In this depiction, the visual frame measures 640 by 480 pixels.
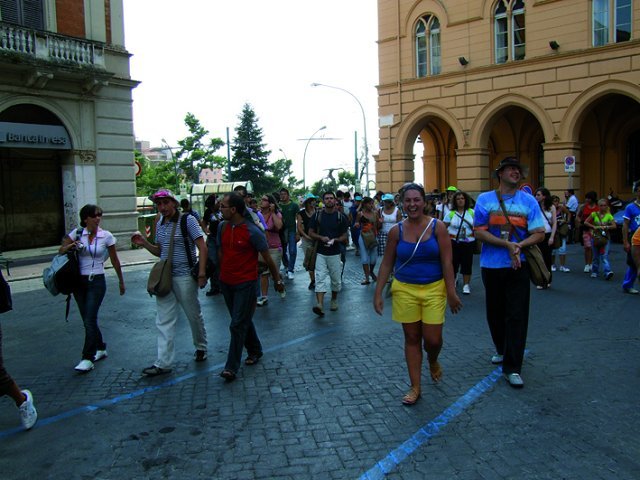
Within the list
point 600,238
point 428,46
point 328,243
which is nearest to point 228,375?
point 328,243

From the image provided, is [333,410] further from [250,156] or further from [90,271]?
[250,156]

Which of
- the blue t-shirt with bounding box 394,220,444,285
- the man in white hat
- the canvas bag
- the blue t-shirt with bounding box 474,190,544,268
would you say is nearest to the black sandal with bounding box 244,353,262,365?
the man in white hat

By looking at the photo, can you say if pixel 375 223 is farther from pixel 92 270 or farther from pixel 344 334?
pixel 92 270

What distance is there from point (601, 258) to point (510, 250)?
306 inches

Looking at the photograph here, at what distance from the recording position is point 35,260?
17.1 metres

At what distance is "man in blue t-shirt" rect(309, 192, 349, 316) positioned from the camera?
9.04 meters

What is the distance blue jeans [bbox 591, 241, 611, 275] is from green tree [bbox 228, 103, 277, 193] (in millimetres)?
59775

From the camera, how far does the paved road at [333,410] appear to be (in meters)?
3.95

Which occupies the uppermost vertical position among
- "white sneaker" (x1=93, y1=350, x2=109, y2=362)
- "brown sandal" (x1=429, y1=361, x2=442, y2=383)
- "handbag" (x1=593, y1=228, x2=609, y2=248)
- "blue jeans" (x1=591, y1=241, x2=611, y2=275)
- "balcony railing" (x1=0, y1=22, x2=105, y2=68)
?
"balcony railing" (x1=0, y1=22, x2=105, y2=68)

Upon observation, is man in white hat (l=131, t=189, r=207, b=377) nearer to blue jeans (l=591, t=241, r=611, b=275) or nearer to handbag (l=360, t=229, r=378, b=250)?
handbag (l=360, t=229, r=378, b=250)

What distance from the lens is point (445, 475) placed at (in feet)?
12.3

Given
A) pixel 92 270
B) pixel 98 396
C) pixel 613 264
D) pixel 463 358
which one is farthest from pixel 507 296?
pixel 613 264

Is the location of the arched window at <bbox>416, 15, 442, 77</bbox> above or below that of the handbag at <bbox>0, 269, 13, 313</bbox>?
above

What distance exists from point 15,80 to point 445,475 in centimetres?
1754
